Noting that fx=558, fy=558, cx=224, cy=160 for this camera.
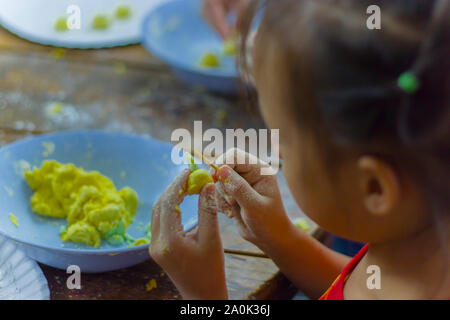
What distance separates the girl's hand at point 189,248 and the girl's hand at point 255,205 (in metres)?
0.08

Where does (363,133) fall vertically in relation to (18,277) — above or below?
above

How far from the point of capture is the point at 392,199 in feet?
1.96

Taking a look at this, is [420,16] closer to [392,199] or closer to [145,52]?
[392,199]

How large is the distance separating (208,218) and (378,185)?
291 millimetres

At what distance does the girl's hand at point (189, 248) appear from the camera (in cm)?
81

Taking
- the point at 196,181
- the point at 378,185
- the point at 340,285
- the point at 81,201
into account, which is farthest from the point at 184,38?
the point at 378,185

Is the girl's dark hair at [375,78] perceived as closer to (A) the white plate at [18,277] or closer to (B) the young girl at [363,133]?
(B) the young girl at [363,133]

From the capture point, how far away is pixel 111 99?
1.52 meters

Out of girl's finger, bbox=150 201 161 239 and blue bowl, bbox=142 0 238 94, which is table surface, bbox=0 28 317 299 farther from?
girl's finger, bbox=150 201 161 239

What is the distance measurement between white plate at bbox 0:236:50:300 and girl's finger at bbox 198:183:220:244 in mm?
251

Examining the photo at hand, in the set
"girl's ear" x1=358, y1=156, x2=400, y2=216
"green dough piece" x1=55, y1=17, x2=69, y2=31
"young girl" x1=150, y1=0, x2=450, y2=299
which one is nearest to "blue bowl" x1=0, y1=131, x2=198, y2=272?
"young girl" x1=150, y1=0, x2=450, y2=299

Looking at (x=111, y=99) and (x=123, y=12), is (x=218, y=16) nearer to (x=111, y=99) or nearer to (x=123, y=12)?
(x=123, y=12)

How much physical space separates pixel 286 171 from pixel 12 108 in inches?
37.6
